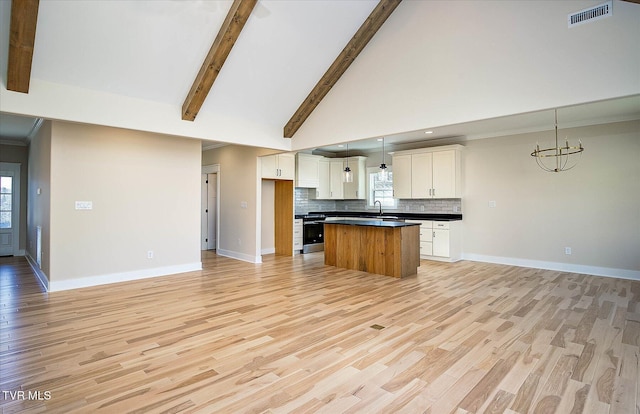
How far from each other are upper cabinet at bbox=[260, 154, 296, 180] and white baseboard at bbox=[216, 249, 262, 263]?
69.5 inches

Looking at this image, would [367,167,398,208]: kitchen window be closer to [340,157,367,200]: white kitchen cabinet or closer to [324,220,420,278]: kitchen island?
[340,157,367,200]: white kitchen cabinet

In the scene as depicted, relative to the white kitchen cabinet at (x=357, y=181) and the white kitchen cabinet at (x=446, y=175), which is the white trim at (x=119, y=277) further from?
the white kitchen cabinet at (x=446, y=175)

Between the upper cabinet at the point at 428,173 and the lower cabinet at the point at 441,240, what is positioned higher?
the upper cabinet at the point at 428,173

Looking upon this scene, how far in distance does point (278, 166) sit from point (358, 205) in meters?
2.72

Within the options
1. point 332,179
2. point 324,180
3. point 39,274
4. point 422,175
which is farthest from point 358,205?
point 39,274

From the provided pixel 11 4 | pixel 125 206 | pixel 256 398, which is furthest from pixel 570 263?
pixel 11 4

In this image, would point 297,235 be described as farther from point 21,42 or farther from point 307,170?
point 21,42

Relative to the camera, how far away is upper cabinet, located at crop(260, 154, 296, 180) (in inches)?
287

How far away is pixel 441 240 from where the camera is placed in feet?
22.8

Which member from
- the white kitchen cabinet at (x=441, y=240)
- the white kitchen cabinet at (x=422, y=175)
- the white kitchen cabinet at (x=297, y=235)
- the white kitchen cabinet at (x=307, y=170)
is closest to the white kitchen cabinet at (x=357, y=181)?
the white kitchen cabinet at (x=307, y=170)

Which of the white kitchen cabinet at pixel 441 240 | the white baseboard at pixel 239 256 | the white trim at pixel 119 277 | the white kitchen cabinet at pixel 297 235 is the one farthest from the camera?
the white kitchen cabinet at pixel 297 235

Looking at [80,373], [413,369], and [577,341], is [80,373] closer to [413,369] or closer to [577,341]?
[413,369]

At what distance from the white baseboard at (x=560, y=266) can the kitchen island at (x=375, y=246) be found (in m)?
2.03

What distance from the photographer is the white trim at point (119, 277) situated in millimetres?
4781
